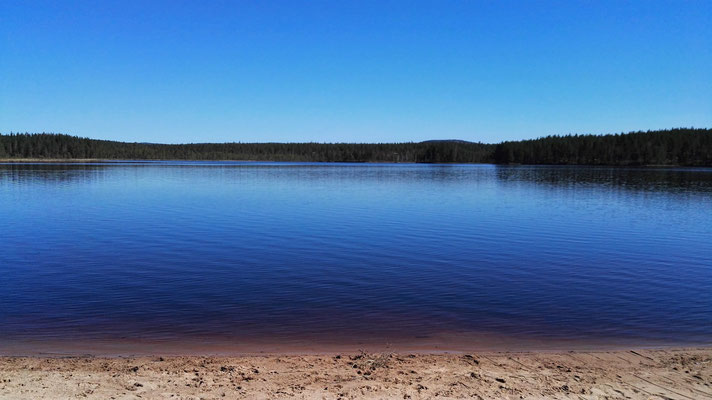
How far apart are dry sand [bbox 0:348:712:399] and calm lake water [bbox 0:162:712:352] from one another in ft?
4.81

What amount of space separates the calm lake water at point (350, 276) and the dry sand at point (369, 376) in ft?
4.81

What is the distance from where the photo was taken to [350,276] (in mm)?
14891

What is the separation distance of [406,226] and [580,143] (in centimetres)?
16526

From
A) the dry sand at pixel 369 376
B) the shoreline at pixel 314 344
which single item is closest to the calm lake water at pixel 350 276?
the shoreline at pixel 314 344

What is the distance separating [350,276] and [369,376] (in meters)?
7.37

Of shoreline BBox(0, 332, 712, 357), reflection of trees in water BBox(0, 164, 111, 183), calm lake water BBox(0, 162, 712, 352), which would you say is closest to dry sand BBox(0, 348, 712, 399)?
shoreline BBox(0, 332, 712, 357)

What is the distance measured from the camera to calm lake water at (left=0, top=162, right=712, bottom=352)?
10.5 metres

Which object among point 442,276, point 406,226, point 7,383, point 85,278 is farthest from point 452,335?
point 406,226

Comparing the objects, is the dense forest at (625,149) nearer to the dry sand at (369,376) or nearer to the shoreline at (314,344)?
the shoreline at (314,344)

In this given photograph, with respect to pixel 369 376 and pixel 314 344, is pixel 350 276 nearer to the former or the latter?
pixel 314 344

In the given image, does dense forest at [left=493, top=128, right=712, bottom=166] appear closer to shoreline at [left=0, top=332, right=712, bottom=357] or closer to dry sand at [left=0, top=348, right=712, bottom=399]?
shoreline at [left=0, top=332, right=712, bottom=357]

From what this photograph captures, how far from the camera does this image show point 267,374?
759cm

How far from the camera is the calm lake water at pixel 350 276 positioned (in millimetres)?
10492

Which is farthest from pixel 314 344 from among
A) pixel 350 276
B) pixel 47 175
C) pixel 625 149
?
pixel 625 149
